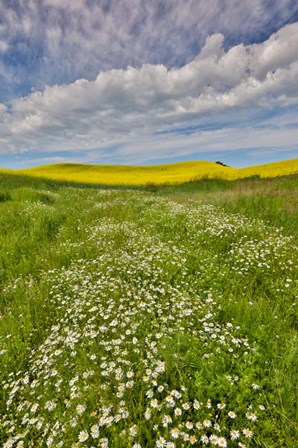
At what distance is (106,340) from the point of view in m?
2.87

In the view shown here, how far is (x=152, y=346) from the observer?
2578 mm

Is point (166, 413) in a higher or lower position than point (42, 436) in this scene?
higher

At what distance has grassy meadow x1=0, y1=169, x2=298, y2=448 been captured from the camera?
6.54 ft

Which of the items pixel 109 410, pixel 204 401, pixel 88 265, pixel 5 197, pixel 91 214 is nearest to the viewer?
pixel 109 410

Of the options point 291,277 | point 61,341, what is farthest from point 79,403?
point 291,277

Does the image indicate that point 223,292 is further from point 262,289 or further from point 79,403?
point 79,403

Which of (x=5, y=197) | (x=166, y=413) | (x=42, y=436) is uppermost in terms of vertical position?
(x=5, y=197)

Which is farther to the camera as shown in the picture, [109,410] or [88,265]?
[88,265]

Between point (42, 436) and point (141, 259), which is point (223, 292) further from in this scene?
point (42, 436)

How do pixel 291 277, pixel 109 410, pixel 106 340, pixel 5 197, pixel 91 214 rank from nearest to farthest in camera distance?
pixel 109 410
pixel 106 340
pixel 291 277
pixel 91 214
pixel 5 197

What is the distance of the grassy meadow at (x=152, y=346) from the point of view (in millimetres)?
1993

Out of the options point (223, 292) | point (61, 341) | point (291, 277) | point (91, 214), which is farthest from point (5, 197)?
point (291, 277)

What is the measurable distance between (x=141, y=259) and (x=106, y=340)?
2.22 m

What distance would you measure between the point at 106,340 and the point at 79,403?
0.72 meters
